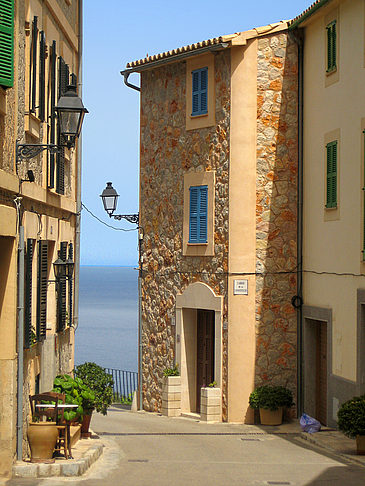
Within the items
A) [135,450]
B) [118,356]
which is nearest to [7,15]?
[135,450]

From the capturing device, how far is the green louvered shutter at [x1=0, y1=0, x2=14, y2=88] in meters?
11.6

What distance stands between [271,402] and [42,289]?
6946 millimetres

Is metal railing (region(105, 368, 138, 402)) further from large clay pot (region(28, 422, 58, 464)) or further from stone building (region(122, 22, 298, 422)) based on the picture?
large clay pot (region(28, 422, 58, 464))

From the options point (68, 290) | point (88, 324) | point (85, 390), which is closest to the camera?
point (85, 390)

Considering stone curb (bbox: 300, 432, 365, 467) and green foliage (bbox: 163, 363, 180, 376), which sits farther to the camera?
green foliage (bbox: 163, 363, 180, 376)

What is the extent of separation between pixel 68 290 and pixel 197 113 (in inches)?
224

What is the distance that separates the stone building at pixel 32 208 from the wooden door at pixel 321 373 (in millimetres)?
5392

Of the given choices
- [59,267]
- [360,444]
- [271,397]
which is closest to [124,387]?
[271,397]

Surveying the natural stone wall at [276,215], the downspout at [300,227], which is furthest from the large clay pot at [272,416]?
the natural stone wall at [276,215]

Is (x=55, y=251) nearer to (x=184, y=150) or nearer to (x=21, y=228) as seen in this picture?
(x=21, y=228)

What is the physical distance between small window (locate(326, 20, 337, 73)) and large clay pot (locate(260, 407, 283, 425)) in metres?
7.29

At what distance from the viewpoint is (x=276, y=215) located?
21.2 m

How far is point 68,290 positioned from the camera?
19.1 meters

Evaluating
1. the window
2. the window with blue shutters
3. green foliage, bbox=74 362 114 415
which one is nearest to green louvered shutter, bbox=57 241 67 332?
green foliage, bbox=74 362 114 415
